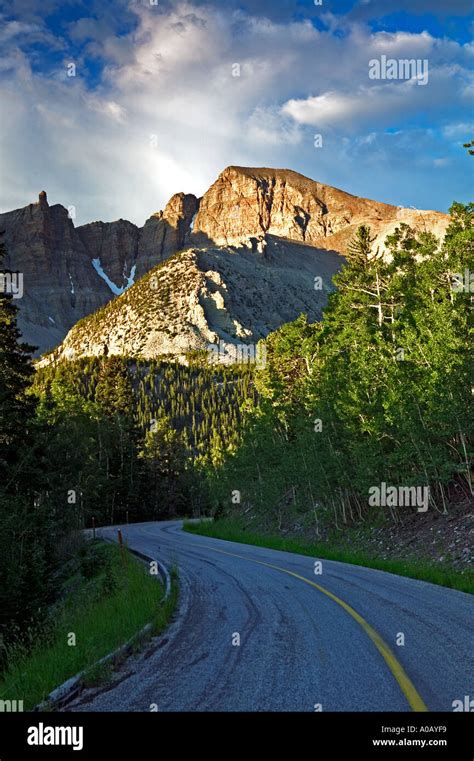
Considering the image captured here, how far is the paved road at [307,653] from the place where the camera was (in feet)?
19.7

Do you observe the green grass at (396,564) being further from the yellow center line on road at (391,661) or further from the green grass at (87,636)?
the green grass at (87,636)

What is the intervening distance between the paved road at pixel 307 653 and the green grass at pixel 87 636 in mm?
624

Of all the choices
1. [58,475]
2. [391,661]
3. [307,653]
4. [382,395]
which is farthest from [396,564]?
[58,475]

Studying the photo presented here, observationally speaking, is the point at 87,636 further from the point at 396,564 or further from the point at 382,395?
the point at 382,395

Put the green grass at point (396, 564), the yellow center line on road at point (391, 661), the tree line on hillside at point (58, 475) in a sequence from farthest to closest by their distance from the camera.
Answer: the tree line on hillside at point (58, 475)
the green grass at point (396, 564)
the yellow center line on road at point (391, 661)

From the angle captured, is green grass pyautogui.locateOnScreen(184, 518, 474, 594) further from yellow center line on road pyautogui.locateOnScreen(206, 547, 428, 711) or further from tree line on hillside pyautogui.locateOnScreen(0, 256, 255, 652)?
tree line on hillside pyautogui.locateOnScreen(0, 256, 255, 652)

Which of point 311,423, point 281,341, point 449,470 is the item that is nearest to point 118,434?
point 281,341

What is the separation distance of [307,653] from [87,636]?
438 centimetres

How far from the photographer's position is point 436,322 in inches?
987

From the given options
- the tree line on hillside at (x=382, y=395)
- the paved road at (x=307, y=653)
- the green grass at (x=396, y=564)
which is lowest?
the green grass at (x=396, y=564)

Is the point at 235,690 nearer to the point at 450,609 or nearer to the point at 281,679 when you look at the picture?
the point at 281,679

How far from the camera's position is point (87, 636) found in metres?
9.86

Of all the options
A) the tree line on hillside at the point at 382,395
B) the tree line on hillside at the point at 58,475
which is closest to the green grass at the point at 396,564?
the tree line on hillside at the point at 382,395
